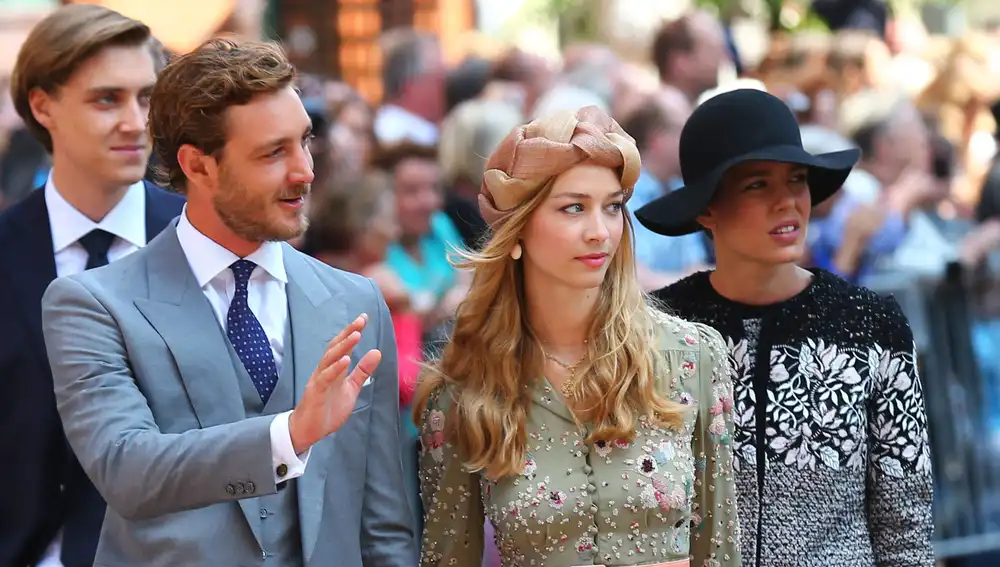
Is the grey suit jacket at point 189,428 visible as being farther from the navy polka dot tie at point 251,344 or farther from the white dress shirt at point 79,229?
the white dress shirt at point 79,229

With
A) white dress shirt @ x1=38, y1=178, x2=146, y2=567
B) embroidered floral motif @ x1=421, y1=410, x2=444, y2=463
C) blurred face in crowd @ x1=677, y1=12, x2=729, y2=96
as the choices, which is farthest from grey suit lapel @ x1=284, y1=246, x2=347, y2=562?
blurred face in crowd @ x1=677, y1=12, x2=729, y2=96

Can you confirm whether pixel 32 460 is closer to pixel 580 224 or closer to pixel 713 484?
pixel 580 224

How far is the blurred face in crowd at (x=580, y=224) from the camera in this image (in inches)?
143

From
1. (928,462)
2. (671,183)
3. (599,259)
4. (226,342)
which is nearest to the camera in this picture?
(226,342)

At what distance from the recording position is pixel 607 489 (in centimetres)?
360

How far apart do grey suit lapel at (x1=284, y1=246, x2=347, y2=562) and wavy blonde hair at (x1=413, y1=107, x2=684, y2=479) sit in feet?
1.20

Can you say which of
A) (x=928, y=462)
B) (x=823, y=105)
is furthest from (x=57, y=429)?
(x=823, y=105)

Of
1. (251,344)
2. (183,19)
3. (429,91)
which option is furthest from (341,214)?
(251,344)

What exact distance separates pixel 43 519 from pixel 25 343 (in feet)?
1.58

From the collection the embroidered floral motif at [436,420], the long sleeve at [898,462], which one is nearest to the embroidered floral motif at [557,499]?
the embroidered floral motif at [436,420]

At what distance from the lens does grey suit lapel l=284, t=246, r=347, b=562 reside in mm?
3385

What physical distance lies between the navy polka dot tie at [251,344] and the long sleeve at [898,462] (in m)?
1.60

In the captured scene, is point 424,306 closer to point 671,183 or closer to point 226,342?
point 671,183

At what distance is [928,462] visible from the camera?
397 centimetres
